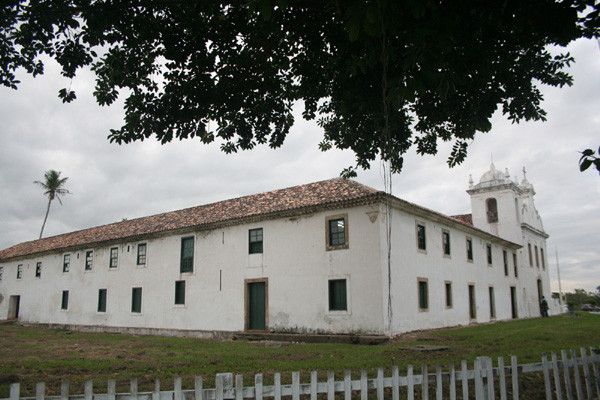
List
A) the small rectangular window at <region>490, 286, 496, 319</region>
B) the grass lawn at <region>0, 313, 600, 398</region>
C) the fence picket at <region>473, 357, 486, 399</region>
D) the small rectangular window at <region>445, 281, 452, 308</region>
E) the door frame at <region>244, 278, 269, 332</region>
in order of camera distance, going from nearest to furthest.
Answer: the fence picket at <region>473, 357, 486, 399</region> → the grass lawn at <region>0, 313, 600, 398</region> → the door frame at <region>244, 278, 269, 332</region> → the small rectangular window at <region>445, 281, 452, 308</region> → the small rectangular window at <region>490, 286, 496, 319</region>

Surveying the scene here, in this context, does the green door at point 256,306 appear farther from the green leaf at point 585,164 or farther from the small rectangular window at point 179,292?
the green leaf at point 585,164

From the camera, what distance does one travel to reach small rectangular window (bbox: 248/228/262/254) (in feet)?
70.8

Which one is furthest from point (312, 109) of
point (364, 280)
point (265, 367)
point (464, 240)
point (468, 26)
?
point (464, 240)

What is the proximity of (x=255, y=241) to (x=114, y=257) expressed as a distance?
40.0ft

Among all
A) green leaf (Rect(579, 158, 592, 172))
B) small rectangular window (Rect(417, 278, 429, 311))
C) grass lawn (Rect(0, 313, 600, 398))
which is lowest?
grass lawn (Rect(0, 313, 600, 398))

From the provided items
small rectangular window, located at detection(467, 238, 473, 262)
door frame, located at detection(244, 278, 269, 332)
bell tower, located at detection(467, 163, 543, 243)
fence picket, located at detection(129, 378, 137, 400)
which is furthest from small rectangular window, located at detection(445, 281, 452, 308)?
fence picket, located at detection(129, 378, 137, 400)

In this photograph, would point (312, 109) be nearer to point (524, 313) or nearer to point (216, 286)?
point (216, 286)

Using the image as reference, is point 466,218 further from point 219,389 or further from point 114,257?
point 219,389

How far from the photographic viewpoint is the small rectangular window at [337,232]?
18828 millimetres

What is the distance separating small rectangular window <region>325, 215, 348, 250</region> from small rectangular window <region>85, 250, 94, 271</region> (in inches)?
746

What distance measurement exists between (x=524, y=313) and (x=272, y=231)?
907 inches

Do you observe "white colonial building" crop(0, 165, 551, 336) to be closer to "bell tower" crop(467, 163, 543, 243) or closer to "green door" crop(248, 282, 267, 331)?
"green door" crop(248, 282, 267, 331)

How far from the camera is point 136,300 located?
2689cm

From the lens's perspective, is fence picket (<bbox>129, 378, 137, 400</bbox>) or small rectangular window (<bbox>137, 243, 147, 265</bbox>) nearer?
fence picket (<bbox>129, 378, 137, 400</bbox>)
